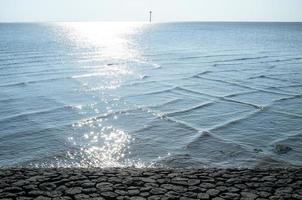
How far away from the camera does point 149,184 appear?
33.6 feet

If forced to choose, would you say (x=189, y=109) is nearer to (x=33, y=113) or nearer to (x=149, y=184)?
(x=33, y=113)

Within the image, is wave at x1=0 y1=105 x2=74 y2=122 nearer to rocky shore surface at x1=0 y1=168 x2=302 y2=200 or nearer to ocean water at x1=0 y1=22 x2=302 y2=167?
ocean water at x1=0 y1=22 x2=302 y2=167

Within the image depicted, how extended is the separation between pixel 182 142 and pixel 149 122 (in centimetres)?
324

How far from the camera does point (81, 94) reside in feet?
81.6

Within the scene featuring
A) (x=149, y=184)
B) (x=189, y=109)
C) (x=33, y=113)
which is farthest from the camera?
(x=189, y=109)

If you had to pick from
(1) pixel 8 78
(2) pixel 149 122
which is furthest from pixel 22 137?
(1) pixel 8 78

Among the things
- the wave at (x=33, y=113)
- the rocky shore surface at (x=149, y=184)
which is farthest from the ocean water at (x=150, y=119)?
the rocky shore surface at (x=149, y=184)

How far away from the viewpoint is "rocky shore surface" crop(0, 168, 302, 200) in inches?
375

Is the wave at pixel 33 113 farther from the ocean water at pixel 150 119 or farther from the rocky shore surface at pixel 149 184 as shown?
the rocky shore surface at pixel 149 184

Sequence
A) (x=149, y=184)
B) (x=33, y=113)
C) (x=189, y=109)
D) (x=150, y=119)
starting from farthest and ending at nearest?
(x=189, y=109) < (x=33, y=113) < (x=150, y=119) < (x=149, y=184)

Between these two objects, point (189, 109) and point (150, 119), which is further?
point (189, 109)

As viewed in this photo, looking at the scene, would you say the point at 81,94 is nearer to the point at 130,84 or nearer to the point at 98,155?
the point at 130,84

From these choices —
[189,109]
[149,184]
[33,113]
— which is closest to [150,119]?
[189,109]

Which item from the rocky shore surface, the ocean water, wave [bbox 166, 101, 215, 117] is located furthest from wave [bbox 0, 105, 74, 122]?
the rocky shore surface
